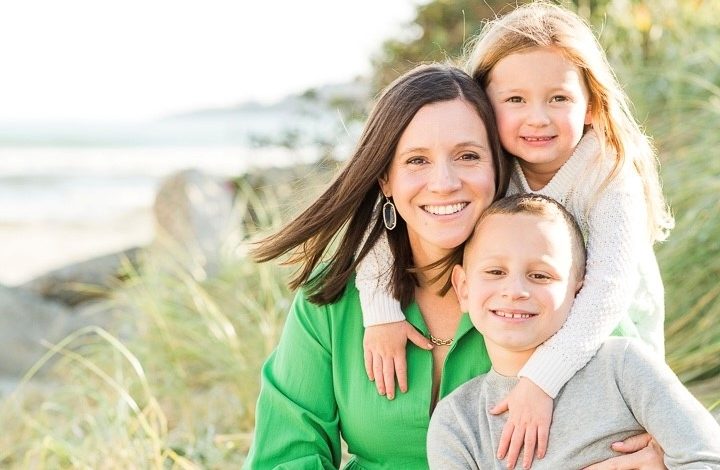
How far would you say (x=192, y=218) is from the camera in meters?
7.25

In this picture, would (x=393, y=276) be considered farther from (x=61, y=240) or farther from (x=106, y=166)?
(x=106, y=166)

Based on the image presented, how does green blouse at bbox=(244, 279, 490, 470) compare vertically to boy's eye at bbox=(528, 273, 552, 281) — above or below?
below

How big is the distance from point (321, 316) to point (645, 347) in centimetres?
95

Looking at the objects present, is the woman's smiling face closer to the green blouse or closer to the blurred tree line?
the green blouse

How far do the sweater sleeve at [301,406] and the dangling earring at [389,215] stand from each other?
324 mm

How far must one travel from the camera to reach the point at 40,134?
3581 cm

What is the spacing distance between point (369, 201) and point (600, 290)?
0.75m

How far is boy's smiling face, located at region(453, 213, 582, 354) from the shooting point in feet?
8.52

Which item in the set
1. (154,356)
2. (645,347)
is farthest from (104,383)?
(645,347)

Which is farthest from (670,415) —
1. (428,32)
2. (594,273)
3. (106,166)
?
(106,166)

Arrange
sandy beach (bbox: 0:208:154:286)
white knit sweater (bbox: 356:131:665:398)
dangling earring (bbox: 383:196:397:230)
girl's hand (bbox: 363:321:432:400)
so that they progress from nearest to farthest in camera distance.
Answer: white knit sweater (bbox: 356:131:665:398), girl's hand (bbox: 363:321:432:400), dangling earring (bbox: 383:196:397:230), sandy beach (bbox: 0:208:154:286)

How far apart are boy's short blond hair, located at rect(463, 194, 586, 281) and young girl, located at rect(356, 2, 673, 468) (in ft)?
0.14

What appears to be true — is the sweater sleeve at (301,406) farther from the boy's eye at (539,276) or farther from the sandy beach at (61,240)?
the sandy beach at (61,240)

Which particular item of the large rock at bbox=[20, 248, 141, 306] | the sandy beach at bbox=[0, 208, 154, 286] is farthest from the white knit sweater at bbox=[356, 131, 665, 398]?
the sandy beach at bbox=[0, 208, 154, 286]
